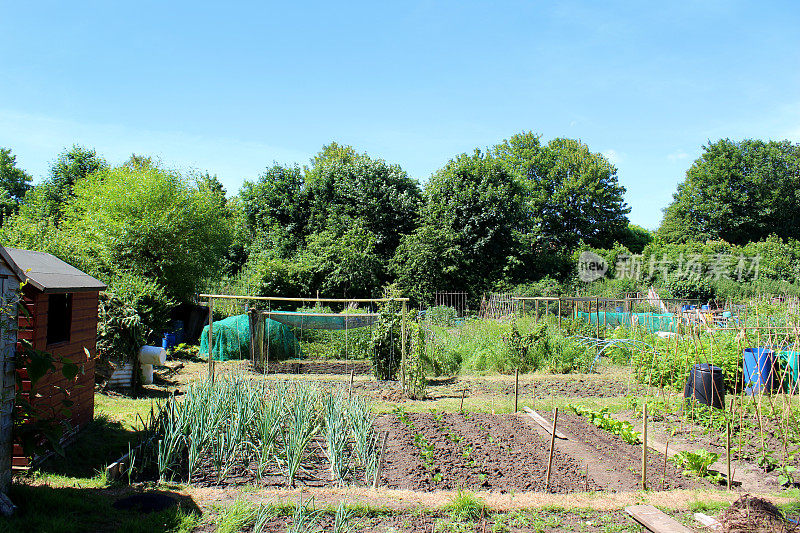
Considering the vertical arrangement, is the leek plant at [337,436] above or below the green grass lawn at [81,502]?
above

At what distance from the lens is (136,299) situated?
31.3 feet

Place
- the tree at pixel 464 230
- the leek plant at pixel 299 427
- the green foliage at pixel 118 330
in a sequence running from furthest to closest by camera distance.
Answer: the tree at pixel 464 230, the green foliage at pixel 118 330, the leek plant at pixel 299 427

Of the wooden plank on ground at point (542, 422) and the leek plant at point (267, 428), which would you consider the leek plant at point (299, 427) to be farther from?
the wooden plank on ground at point (542, 422)

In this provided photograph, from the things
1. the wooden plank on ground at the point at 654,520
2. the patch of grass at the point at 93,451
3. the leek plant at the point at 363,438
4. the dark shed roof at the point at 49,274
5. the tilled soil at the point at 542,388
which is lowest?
the patch of grass at the point at 93,451

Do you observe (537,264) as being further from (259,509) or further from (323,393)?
(259,509)

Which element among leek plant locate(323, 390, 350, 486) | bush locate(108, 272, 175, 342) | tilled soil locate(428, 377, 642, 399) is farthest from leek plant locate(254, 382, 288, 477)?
bush locate(108, 272, 175, 342)

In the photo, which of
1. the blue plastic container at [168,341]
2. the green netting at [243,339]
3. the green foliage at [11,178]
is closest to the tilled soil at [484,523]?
the green netting at [243,339]

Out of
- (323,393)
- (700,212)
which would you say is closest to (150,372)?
(323,393)

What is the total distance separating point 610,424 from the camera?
719cm

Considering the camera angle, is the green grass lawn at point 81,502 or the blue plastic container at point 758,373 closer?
the green grass lawn at point 81,502

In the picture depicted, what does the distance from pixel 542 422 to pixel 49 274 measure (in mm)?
6873

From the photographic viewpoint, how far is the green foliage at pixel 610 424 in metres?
6.68

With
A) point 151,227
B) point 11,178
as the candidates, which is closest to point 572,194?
point 151,227

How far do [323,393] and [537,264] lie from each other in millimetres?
22214
